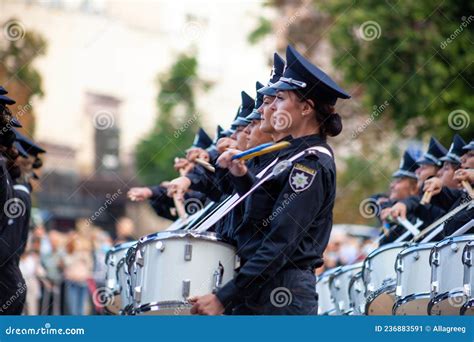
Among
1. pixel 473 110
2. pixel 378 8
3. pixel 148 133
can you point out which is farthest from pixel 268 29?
pixel 473 110

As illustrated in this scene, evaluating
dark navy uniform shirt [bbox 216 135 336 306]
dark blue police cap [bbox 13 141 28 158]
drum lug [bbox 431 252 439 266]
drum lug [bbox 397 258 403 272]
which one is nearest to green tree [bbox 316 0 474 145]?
dark blue police cap [bbox 13 141 28 158]

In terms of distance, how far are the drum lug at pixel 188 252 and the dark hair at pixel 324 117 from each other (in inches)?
42.3

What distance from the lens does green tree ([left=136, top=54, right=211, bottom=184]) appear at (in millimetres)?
40562

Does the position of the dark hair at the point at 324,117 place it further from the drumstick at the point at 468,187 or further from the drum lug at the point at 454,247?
the drumstick at the point at 468,187

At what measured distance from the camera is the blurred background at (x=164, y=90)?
20.3 metres

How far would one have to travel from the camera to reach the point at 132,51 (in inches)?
2137

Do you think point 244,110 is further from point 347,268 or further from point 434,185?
point 347,268

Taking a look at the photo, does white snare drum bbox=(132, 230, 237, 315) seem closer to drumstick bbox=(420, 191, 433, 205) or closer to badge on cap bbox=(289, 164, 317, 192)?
badge on cap bbox=(289, 164, 317, 192)

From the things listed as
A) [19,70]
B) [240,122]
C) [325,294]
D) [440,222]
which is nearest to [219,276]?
[240,122]

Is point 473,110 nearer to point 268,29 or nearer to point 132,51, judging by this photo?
point 268,29

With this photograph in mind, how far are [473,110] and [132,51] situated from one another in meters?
35.9

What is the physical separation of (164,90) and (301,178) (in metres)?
37.3

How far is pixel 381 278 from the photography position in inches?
390

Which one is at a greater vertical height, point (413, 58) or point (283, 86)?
point (413, 58)
